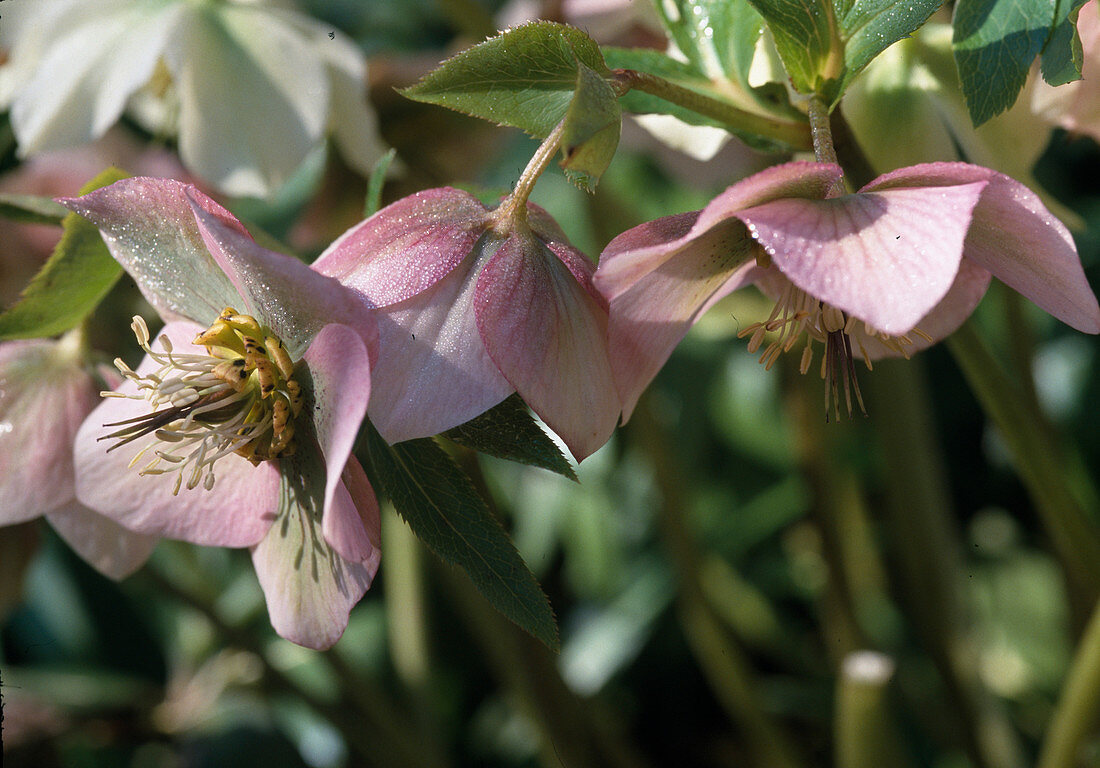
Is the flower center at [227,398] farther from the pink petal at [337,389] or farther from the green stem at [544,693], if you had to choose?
the green stem at [544,693]

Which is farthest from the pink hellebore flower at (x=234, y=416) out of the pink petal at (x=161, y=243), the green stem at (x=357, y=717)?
the green stem at (x=357, y=717)

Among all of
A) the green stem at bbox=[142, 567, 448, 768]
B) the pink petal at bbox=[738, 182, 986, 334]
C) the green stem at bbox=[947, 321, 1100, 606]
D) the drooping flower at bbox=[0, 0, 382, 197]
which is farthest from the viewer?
the green stem at bbox=[142, 567, 448, 768]

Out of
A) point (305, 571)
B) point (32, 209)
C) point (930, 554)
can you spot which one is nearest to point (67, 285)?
point (32, 209)

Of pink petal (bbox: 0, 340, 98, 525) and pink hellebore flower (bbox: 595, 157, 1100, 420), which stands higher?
pink hellebore flower (bbox: 595, 157, 1100, 420)

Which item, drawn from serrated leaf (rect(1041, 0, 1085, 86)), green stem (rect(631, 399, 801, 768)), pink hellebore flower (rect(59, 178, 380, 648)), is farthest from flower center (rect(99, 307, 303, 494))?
green stem (rect(631, 399, 801, 768))

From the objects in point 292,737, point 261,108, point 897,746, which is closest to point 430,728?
point 292,737

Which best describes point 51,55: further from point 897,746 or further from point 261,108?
point 897,746

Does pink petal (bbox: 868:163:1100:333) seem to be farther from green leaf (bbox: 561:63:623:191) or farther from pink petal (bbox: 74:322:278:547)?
pink petal (bbox: 74:322:278:547)
